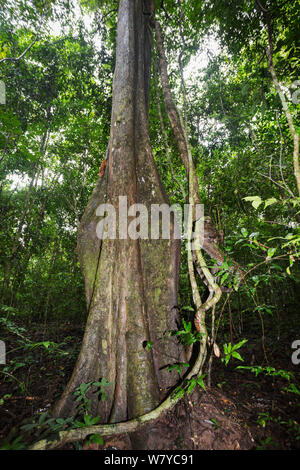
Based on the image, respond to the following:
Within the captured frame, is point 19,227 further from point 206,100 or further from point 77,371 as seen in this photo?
point 206,100

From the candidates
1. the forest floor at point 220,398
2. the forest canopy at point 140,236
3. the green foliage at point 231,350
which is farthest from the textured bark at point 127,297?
the green foliage at point 231,350

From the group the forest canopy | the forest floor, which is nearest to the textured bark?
the forest canopy

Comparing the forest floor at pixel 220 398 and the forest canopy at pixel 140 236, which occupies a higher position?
the forest canopy at pixel 140 236

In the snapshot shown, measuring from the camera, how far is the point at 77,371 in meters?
1.85

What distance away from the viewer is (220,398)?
1.98 metres

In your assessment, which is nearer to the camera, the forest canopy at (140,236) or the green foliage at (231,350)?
the green foliage at (231,350)

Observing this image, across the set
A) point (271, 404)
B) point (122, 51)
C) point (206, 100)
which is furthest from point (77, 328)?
point (206, 100)

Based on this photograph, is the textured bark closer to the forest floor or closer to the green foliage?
the forest floor

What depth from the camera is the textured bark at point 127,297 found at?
70.0 inches

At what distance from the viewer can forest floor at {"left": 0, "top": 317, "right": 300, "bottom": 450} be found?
1.60 m

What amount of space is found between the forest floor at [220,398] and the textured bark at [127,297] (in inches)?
11.9

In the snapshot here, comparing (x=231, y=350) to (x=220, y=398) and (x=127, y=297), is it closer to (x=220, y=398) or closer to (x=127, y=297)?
(x=220, y=398)

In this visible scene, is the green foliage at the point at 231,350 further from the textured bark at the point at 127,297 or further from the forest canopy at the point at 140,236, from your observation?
the textured bark at the point at 127,297
